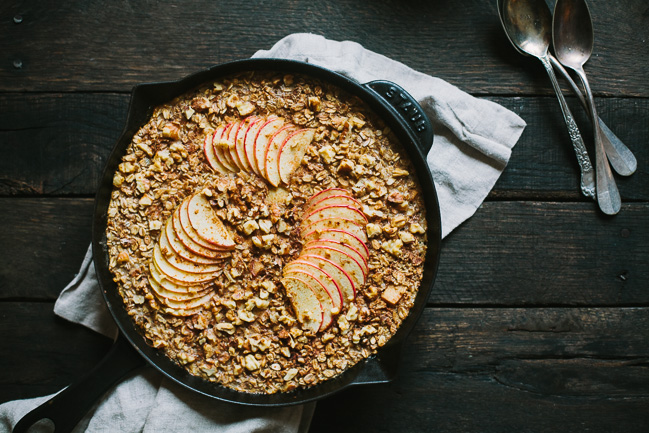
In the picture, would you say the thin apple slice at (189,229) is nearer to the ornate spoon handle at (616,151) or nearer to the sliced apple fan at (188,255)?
the sliced apple fan at (188,255)

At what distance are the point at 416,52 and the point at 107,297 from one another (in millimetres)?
1569

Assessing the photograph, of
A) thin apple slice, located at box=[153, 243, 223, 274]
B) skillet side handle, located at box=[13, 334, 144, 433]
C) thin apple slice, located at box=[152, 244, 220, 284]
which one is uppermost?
thin apple slice, located at box=[153, 243, 223, 274]

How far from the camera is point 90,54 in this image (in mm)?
1993

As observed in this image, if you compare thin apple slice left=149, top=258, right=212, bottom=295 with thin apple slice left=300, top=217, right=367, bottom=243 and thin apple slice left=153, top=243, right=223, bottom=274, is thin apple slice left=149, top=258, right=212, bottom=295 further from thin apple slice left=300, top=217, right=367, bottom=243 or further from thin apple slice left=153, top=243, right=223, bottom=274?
thin apple slice left=300, top=217, right=367, bottom=243

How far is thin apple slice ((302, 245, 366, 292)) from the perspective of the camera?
167 cm

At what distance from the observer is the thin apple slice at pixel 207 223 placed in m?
1.67

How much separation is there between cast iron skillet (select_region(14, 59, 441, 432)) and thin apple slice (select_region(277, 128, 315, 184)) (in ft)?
0.75

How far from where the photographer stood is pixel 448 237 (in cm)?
198

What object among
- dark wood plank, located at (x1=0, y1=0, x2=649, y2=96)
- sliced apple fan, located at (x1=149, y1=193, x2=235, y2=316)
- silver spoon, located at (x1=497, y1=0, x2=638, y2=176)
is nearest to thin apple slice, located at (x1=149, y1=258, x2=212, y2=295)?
sliced apple fan, located at (x1=149, y1=193, x2=235, y2=316)

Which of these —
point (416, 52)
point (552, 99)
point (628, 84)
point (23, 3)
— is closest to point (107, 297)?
point (23, 3)

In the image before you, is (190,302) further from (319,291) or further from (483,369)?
(483,369)

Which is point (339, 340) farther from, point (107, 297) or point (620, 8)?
point (620, 8)

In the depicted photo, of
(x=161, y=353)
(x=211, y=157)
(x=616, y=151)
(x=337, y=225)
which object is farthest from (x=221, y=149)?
(x=616, y=151)

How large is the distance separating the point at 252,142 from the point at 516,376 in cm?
146
